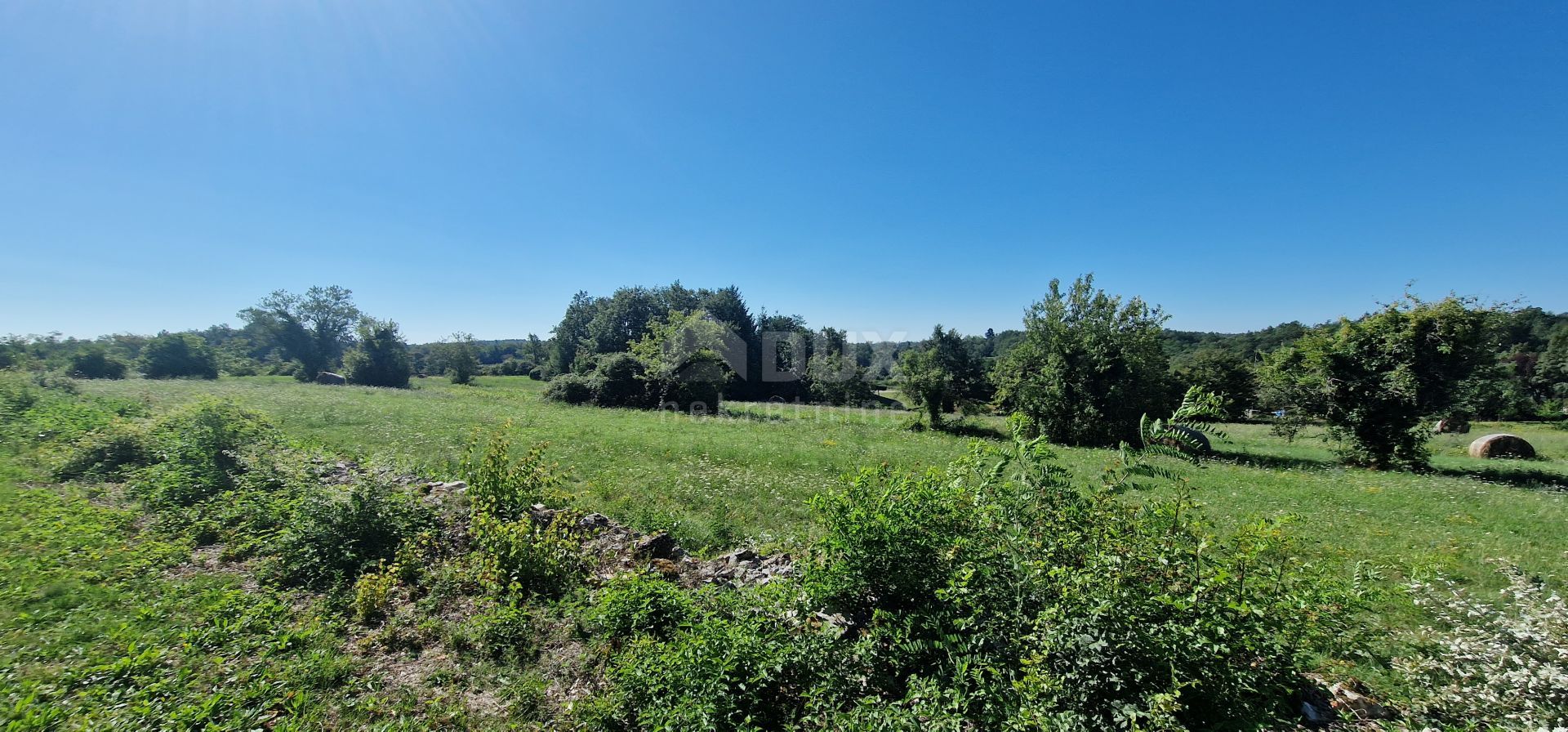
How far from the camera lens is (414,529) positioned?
6.96 metres

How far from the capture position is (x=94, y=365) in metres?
37.8

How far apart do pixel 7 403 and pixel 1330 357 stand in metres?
40.7

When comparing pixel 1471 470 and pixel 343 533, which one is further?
pixel 1471 470

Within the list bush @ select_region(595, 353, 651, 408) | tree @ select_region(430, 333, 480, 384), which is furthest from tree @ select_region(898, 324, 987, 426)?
tree @ select_region(430, 333, 480, 384)

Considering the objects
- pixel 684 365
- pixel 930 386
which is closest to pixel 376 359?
pixel 684 365

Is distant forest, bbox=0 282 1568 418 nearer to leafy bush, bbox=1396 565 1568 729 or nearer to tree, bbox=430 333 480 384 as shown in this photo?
tree, bbox=430 333 480 384

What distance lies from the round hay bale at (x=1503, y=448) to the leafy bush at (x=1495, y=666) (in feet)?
92.0

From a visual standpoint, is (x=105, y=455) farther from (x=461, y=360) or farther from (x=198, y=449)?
(x=461, y=360)

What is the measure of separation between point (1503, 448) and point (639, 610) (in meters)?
32.9

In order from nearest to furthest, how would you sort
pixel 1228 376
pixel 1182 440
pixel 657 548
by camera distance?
pixel 1182 440
pixel 657 548
pixel 1228 376

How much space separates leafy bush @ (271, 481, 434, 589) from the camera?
6055 millimetres

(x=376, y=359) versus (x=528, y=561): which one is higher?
(x=376, y=359)

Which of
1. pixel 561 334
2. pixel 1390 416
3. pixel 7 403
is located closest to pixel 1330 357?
pixel 1390 416

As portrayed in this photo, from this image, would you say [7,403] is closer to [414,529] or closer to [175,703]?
[414,529]
